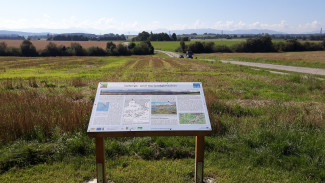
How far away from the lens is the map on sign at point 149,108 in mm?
3871

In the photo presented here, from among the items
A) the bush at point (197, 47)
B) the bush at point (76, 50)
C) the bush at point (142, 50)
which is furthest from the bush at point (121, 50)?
the bush at point (197, 47)

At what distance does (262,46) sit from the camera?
86188 millimetres

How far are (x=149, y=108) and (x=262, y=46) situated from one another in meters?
91.1

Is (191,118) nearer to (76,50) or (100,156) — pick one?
(100,156)

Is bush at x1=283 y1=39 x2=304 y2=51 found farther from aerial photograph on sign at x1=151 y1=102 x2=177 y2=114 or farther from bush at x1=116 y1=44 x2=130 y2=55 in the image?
aerial photograph on sign at x1=151 y1=102 x2=177 y2=114

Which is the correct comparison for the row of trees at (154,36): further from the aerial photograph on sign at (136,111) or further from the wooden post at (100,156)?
the wooden post at (100,156)

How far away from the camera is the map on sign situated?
12.7ft

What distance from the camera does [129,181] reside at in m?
4.45

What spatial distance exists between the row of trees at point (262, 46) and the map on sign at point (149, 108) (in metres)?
89.3

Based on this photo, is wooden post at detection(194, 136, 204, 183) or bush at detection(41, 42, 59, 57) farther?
bush at detection(41, 42, 59, 57)

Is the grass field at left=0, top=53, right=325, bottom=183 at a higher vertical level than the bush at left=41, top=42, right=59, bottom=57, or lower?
lower

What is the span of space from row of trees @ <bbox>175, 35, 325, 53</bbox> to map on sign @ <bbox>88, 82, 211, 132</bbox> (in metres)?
89.3

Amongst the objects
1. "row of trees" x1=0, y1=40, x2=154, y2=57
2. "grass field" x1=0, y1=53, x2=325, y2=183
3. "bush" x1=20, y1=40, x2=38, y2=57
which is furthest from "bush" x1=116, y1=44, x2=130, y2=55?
"grass field" x1=0, y1=53, x2=325, y2=183

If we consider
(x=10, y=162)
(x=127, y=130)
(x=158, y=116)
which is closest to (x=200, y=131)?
(x=158, y=116)
